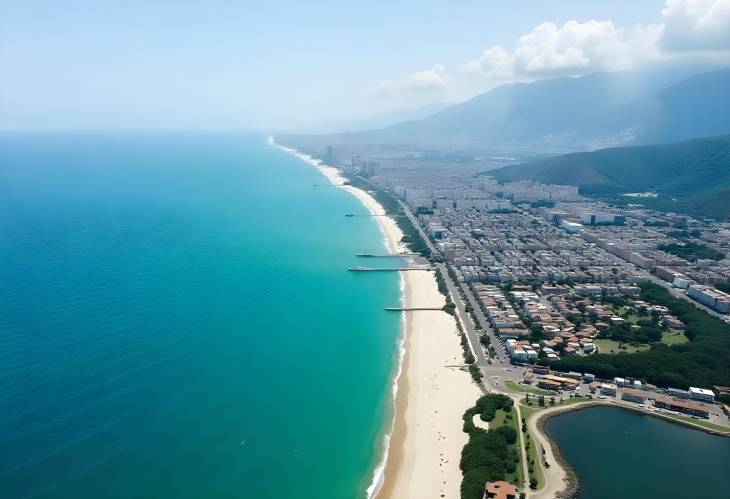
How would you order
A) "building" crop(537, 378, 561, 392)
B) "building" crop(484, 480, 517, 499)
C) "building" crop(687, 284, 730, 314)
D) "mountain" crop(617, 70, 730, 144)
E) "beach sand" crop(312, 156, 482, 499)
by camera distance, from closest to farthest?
1. "building" crop(484, 480, 517, 499)
2. "beach sand" crop(312, 156, 482, 499)
3. "building" crop(537, 378, 561, 392)
4. "building" crop(687, 284, 730, 314)
5. "mountain" crop(617, 70, 730, 144)

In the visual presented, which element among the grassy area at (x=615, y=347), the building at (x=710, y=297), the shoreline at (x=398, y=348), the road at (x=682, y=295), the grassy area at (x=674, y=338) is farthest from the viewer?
the building at (x=710, y=297)

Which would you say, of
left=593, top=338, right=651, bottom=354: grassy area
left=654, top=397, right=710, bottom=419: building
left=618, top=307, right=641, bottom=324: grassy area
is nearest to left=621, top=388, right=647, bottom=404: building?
left=654, top=397, right=710, bottom=419: building

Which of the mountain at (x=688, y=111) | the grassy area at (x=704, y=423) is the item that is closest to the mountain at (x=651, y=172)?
the grassy area at (x=704, y=423)

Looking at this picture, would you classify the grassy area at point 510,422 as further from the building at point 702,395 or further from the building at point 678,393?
the building at point 702,395

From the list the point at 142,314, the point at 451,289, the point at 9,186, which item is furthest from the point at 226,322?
the point at 9,186

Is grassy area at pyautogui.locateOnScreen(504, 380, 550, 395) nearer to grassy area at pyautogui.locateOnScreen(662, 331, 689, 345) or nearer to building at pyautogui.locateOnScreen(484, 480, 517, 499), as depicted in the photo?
building at pyautogui.locateOnScreen(484, 480, 517, 499)
